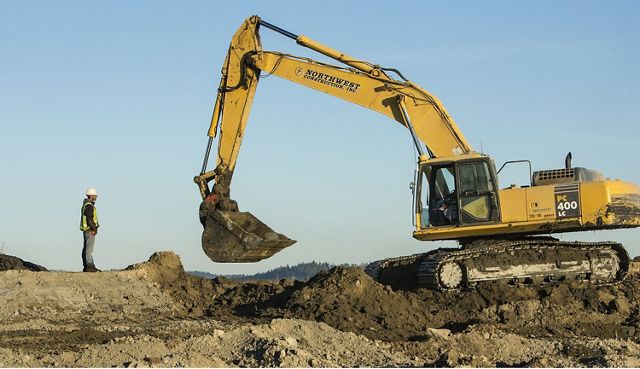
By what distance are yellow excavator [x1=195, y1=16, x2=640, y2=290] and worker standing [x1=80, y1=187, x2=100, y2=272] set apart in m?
1.96

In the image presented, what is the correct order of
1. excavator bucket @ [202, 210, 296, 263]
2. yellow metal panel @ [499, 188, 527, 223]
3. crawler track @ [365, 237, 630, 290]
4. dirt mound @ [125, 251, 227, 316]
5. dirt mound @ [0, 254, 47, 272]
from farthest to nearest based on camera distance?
1. dirt mound @ [0, 254, 47, 272]
2. dirt mound @ [125, 251, 227, 316]
3. excavator bucket @ [202, 210, 296, 263]
4. yellow metal panel @ [499, 188, 527, 223]
5. crawler track @ [365, 237, 630, 290]

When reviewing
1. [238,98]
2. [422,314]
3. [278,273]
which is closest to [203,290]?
[238,98]

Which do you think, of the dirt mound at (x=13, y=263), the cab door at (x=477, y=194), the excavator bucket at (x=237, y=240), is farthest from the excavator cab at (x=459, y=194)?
the dirt mound at (x=13, y=263)

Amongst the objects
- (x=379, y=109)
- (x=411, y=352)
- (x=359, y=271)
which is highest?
(x=379, y=109)

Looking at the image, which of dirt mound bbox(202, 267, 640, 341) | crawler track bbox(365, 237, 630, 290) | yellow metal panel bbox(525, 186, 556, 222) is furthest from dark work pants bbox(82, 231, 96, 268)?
yellow metal panel bbox(525, 186, 556, 222)

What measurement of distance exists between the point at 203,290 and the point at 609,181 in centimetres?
733

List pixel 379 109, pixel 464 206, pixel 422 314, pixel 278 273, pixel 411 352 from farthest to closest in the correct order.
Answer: pixel 278 273 → pixel 379 109 → pixel 464 206 → pixel 422 314 → pixel 411 352

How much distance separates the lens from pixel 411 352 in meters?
11.9

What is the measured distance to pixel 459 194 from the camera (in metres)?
17.2

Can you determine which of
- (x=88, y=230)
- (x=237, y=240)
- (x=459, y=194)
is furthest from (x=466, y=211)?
(x=88, y=230)

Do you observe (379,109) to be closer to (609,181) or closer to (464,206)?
(464,206)

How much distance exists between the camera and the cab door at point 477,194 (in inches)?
677

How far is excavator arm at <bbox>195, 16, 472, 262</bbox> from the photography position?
17734mm

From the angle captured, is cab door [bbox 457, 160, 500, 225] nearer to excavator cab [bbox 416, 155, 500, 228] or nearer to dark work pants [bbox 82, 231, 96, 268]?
excavator cab [bbox 416, 155, 500, 228]
